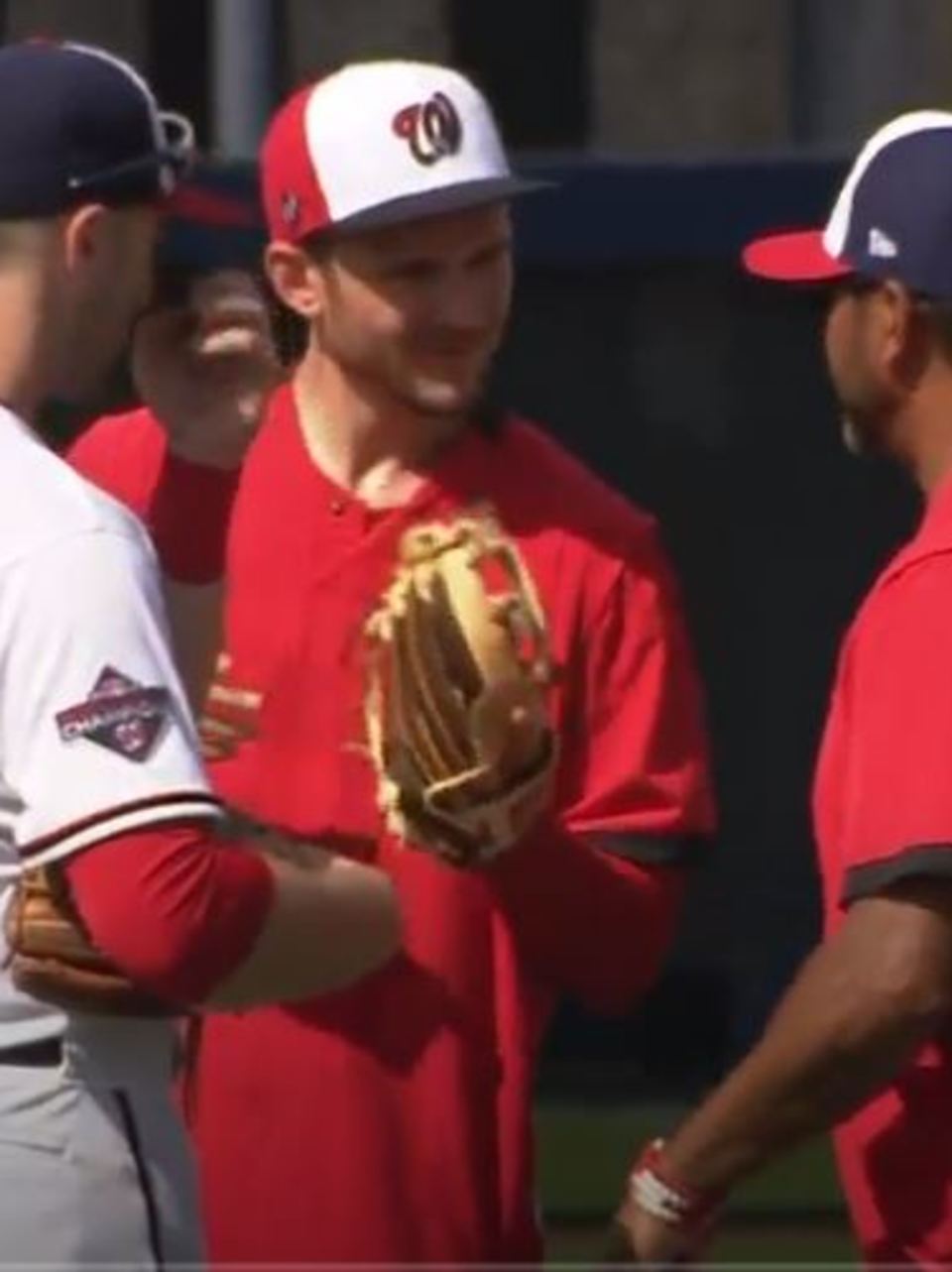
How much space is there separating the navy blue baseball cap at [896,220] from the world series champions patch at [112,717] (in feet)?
2.95

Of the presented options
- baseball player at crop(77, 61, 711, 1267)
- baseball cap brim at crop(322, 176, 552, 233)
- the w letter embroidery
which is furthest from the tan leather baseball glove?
the w letter embroidery

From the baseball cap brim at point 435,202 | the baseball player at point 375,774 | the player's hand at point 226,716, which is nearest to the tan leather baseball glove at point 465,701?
the baseball player at point 375,774

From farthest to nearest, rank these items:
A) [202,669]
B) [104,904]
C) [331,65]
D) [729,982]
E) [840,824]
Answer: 1. [331,65]
2. [729,982]
3. [202,669]
4. [840,824]
5. [104,904]

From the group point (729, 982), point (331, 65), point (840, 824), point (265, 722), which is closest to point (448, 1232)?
point (265, 722)

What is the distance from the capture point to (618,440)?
7.16 metres

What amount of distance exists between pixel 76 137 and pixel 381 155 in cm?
77

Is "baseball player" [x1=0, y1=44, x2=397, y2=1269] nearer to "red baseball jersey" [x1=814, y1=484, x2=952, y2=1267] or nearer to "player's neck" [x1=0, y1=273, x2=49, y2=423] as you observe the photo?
"player's neck" [x1=0, y1=273, x2=49, y2=423]

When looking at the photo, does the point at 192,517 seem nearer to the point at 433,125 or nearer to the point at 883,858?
the point at 433,125

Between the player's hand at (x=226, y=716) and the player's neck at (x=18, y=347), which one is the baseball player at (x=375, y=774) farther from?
the player's neck at (x=18, y=347)

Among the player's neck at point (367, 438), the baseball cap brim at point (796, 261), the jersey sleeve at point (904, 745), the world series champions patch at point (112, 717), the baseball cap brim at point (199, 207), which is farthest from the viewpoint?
the player's neck at point (367, 438)

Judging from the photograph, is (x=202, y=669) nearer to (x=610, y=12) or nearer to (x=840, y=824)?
(x=840, y=824)

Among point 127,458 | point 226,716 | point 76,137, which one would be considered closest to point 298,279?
point 127,458

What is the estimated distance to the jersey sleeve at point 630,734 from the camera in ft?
15.1

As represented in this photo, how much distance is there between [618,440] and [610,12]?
8.05 meters
